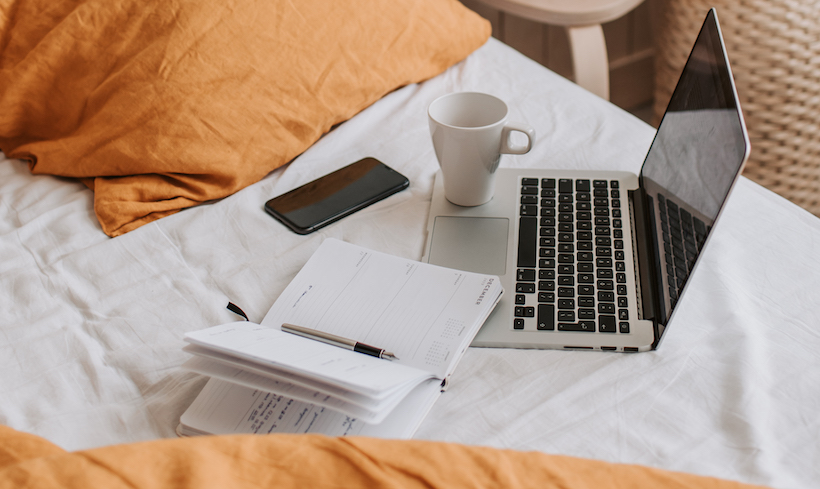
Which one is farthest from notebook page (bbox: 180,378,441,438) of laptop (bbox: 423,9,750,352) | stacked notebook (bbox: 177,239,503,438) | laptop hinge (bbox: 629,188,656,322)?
laptop hinge (bbox: 629,188,656,322)

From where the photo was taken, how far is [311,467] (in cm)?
39

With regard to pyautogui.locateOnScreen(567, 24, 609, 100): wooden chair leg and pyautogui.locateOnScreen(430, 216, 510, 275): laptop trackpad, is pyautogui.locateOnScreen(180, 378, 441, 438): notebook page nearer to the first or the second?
pyautogui.locateOnScreen(430, 216, 510, 275): laptop trackpad

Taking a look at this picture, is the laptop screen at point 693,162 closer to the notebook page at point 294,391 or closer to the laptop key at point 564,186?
the laptop key at point 564,186

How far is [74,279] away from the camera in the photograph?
65 cm

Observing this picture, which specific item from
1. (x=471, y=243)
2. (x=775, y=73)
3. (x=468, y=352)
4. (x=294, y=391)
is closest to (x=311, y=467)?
(x=294, y=391)

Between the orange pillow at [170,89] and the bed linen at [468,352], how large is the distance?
1.4 inches

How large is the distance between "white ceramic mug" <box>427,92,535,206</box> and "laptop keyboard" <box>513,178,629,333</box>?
0.06m

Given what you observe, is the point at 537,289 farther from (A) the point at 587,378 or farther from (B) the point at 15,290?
(B) the point at 15,290

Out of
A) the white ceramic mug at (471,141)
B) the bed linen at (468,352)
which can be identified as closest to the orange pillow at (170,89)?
the bed linen at (468,352)

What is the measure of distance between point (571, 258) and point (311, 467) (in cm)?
36

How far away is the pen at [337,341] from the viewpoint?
21.0 inches

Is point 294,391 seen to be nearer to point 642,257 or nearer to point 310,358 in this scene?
point 310,358

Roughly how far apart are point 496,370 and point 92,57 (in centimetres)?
63

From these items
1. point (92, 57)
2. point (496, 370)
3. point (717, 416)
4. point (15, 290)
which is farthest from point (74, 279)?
point (717, 416)
